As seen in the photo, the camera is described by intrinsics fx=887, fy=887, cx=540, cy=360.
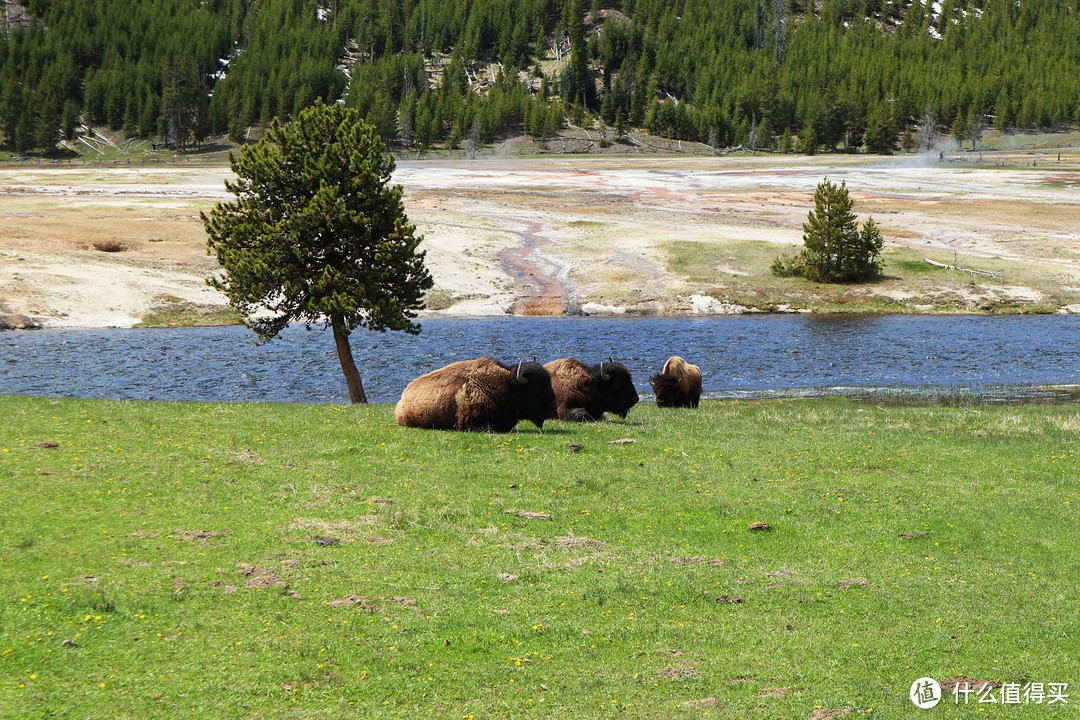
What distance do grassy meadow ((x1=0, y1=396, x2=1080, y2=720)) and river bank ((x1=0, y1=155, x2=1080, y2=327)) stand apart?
36.0 meters

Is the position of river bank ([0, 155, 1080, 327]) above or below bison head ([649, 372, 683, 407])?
above

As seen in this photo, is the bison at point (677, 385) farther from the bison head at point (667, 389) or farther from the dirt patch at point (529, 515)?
the dirt patch at point (529, 515)

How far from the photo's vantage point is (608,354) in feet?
135

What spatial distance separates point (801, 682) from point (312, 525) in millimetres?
7043

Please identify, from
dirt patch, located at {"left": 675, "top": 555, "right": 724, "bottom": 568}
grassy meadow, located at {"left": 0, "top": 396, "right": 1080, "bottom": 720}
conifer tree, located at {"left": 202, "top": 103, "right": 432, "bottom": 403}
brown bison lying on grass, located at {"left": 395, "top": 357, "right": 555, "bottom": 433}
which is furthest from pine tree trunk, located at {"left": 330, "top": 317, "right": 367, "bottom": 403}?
dirt patch, located at {"left": 675, "top": 555, "right": 724, "bottom": 568}

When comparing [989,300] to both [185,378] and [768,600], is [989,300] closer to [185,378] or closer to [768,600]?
[185,378]

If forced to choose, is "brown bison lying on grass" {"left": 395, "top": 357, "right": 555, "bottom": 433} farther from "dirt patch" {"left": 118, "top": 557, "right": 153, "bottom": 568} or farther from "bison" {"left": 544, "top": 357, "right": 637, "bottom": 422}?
"dirt patch" {"left": 118, "top": 557, "right": 153, "bottom": 568}

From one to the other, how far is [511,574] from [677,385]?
17.1 meters

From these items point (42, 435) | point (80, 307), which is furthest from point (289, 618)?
point (80, 307)

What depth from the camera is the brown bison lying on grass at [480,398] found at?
763 inches

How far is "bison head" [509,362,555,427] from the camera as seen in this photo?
19.4 meters

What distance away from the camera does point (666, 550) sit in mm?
12680

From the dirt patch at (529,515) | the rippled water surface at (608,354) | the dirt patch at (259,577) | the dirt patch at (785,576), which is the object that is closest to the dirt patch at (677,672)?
the dirt patch at (785,576)

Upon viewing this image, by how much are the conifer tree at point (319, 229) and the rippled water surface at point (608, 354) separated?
18.9 ft
